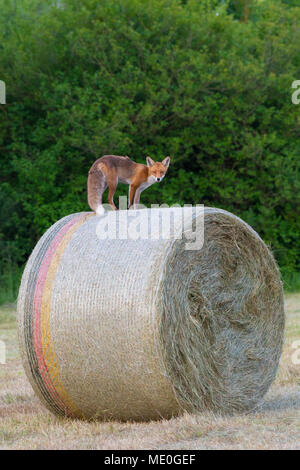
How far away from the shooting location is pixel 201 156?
47.8 feet

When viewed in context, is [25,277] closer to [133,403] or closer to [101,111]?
[133,403]

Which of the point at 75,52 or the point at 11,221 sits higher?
the point at 75,52

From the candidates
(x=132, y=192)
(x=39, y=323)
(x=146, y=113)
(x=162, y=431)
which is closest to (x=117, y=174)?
(x=132, y=192)

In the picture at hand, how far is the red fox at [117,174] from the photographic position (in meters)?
5.97

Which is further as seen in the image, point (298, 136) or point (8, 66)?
point (298, 136)

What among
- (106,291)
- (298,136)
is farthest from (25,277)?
(298,136)

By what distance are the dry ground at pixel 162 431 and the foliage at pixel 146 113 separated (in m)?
7.86

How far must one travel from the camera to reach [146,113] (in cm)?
1334

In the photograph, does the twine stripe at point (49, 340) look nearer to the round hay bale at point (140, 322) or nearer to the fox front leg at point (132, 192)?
the round hay bale at point (140, 322)

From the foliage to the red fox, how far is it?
7.09 metres

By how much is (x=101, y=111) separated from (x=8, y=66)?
83.7 inches

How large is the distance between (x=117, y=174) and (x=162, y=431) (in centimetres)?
216

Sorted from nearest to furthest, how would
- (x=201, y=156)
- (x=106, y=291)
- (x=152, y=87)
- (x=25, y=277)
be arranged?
(x=106, y=291), (x=25, y=277), (x=152, y=87), (x=201, y=156)

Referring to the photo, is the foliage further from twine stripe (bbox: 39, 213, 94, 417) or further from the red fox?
twine stripe (bbox: 39, 213, 94, 417)
